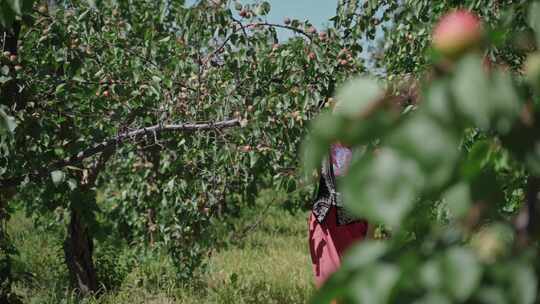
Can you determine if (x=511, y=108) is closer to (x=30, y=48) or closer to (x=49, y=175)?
(x=49, y=175)

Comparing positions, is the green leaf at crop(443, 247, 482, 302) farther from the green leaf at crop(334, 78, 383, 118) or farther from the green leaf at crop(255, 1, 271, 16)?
the green leaf at crop(255, 1, 271, 16)

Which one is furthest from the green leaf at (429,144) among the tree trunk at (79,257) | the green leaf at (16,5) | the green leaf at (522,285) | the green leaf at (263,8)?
the tree trunk at (79,257)

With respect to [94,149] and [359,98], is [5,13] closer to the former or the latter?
[359,98]

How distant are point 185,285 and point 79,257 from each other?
28.0 inches

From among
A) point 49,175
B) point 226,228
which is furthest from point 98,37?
point 226,228

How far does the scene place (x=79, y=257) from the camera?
172 inches

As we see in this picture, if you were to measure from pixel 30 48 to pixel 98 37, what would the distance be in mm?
447

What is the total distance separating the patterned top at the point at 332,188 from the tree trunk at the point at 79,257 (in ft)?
6.12

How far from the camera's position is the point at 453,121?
55 centimetres

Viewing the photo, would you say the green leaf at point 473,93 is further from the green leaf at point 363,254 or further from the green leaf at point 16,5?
the green leaf at point 16,5

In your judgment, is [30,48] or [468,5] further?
[30,48]

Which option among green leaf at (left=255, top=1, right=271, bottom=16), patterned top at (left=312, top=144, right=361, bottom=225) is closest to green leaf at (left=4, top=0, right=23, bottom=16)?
patterned top at (left=312, top=144, right=361, bottom=225)

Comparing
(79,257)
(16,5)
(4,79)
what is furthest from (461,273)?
(79,257)

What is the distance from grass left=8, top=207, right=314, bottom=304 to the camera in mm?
4418
